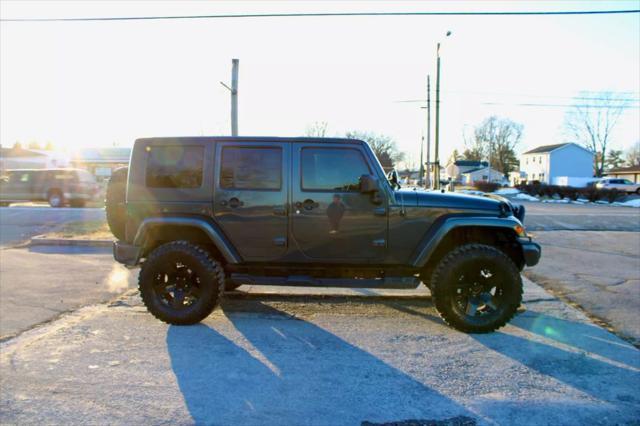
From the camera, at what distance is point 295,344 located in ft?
14.0

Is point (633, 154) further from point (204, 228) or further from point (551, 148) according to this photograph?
point (204, 228)

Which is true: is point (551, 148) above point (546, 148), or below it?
below

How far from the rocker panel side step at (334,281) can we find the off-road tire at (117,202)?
156 cm

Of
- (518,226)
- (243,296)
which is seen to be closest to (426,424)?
(518,226)

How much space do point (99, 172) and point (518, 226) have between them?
5394 cm

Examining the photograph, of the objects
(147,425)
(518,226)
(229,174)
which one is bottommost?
(147,425)

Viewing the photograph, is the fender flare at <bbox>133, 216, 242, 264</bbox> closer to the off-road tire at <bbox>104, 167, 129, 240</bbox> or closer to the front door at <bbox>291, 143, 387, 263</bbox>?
the off-road tire at <bbox>104, 167, 129, 240</bbox>

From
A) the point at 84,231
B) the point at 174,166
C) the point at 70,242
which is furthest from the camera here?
the point at 84,231

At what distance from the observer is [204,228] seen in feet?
15.4

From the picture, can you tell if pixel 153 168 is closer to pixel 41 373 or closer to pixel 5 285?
pixel 41 373

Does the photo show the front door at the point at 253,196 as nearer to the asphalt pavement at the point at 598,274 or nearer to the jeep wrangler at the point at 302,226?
the jeep wrangler at the point at 302,226

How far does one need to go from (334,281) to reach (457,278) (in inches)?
50.9

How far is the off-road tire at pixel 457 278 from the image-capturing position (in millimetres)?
4543

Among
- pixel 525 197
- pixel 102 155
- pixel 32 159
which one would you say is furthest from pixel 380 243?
pixel 32 159
